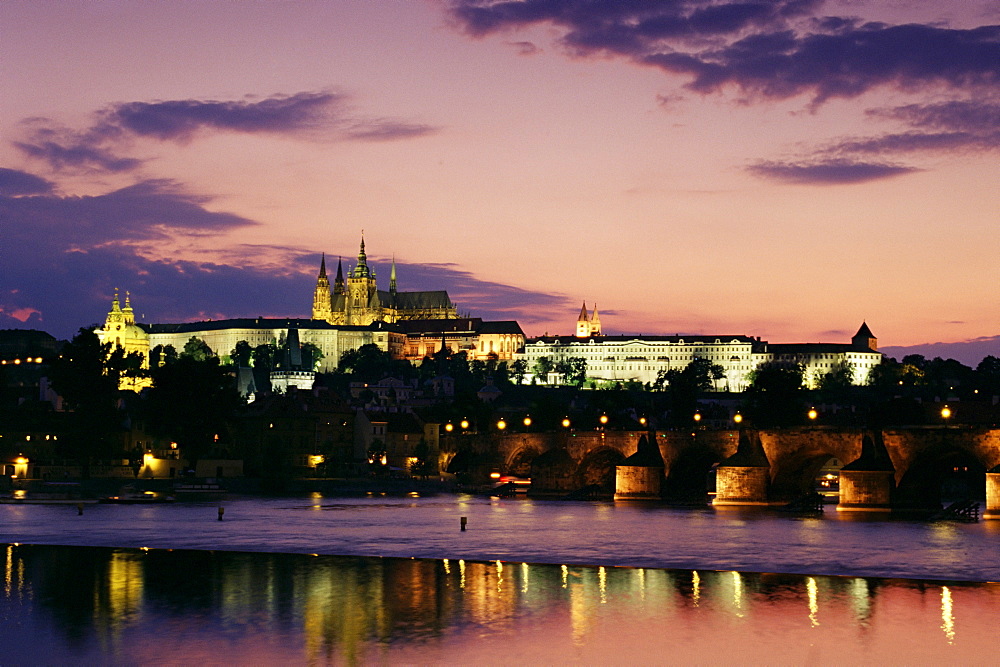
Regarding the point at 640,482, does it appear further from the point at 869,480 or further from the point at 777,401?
the point at 777,401

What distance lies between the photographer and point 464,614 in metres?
35.9

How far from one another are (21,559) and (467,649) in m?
24.1

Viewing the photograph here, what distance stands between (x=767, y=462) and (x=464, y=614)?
5289cm

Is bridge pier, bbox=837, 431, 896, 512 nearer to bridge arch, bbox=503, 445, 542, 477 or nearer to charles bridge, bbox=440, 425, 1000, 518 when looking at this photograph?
charles bridge, bbox=440, 425, 1000, 518

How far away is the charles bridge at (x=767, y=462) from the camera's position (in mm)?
75625

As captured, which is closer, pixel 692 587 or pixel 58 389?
pixel 692 587

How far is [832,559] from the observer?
50.3m

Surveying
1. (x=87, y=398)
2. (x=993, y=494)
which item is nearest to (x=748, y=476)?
(x=993, y=494)

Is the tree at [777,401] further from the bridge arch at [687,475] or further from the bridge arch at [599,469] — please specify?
the bridge arch at [687,475]

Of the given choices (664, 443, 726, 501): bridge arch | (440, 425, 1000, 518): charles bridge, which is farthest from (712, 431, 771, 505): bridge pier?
(664, 443, 726, 501): bridge arch

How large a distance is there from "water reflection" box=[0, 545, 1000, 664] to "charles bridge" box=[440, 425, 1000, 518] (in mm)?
33666

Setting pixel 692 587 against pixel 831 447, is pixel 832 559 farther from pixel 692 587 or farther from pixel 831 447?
pixel 831 447

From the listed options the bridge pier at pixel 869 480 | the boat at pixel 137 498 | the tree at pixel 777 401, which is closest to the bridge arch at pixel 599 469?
the bridge pier at pixel 869 480

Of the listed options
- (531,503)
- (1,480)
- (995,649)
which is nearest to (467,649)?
(995,649)
